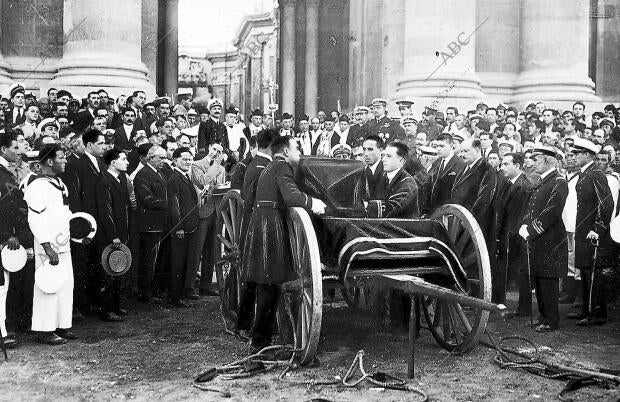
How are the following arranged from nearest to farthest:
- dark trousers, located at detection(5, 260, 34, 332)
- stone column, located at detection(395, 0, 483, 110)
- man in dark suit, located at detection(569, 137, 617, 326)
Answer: dark trousers, located at detection(5, 260, 34, 332) → man in dark suit, located at detection(569, 137, 617, 326) → stone column, located at detection(395, 0, 483, 110)

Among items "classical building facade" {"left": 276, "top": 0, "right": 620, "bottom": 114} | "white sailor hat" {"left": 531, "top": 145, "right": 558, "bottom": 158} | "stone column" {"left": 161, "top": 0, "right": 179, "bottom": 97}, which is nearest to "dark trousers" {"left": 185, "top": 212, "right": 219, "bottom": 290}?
"white sailor hat" {"left": 531, "top": 145, "right": 558, "bottom": 158}

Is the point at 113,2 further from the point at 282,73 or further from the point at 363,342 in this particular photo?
the point at 282,73

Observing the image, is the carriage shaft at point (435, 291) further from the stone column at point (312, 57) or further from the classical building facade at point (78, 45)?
the stone column at point (312, 57)

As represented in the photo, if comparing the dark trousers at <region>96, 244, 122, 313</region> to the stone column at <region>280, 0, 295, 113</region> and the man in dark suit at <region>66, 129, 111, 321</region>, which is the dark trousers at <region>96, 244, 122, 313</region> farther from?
the stone column at <region>280, 0, 295, 113</region>

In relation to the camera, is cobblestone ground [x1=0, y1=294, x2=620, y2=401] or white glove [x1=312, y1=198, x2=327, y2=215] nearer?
cobblestone ground [x1=0, y1=294, x2=620, y2=401]

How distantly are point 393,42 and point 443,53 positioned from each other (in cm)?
285

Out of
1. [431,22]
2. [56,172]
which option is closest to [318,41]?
[431,22]

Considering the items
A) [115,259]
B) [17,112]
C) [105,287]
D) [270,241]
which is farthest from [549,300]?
[17,112]

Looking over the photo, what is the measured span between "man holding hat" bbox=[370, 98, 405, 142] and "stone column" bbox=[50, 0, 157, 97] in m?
4.34

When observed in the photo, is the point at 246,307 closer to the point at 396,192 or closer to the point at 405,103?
the point at 396,192

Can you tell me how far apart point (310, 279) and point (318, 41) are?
22851mm

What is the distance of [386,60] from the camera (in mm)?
18469

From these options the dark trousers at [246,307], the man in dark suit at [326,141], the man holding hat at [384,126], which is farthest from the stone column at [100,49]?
the dark trousers at [246,307]

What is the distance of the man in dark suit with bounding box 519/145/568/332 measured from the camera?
7922 millimetres
